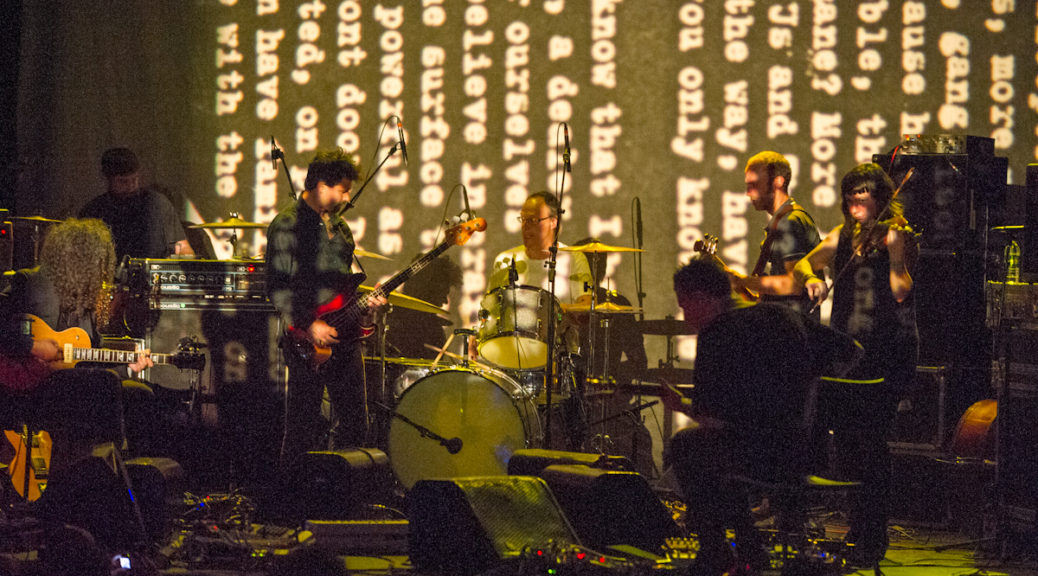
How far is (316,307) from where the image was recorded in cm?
531

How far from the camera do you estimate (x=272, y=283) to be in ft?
17.3

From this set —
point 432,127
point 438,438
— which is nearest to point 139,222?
point 432,127

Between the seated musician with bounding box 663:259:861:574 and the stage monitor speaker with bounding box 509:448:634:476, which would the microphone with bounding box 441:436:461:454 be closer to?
the stage monitor speaker with bounding box 509:448:634:476

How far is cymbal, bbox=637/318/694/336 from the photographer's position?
7.16m

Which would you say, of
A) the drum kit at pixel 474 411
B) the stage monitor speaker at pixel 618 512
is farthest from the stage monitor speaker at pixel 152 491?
the stage monitor speaker at pixel 618 512

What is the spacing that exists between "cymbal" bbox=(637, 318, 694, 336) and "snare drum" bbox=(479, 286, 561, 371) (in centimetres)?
131

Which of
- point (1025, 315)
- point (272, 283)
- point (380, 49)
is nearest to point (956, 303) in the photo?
point (1025, 315)

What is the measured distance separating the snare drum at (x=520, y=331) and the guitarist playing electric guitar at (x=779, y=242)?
1243mm

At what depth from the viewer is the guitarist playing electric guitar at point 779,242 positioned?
523 cm

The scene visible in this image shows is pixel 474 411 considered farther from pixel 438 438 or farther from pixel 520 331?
pixel 520 331

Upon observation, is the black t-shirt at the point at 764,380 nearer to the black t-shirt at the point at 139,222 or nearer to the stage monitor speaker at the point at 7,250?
the black t-shirt at the point at 139,222

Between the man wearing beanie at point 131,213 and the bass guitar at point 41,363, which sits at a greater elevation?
the man wearing beanie at point 131,213

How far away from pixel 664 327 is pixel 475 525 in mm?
3520

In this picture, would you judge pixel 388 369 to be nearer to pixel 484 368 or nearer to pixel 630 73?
pixel 484 368
